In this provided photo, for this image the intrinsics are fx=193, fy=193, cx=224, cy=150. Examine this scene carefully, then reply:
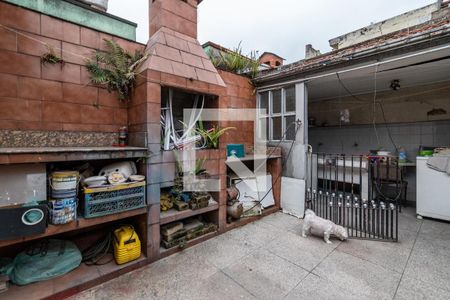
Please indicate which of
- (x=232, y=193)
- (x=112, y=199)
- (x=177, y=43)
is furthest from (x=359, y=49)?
(x=112, y=199)

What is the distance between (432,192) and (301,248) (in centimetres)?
280

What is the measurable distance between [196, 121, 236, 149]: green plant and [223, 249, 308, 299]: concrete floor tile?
1660mm

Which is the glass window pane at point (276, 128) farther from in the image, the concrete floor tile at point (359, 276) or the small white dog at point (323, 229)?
the concrete floor tile at point (359, 276)

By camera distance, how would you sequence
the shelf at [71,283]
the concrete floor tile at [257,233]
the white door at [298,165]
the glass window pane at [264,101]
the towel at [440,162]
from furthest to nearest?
the glass window pane at [264,101] → the white door at [298,165] → the towel at [440,162] → the concrete floor tile at [257,233] → the shelf at [71,283]

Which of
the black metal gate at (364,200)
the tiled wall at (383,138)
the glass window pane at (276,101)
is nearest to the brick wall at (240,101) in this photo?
the glass window pane at (276,101)

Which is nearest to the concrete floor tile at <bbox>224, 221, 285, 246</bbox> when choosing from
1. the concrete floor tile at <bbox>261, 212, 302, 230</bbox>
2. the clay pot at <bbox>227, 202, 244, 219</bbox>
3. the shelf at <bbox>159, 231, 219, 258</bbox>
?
the concrete floor tile at <bbox>261, 212, 302, 230</bbox>

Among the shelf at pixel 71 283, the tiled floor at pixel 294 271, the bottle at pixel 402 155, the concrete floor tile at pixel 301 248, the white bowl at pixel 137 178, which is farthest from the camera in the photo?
the bottle at pixel 402 155

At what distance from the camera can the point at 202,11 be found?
348 centimetres

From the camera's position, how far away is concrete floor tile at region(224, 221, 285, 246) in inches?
115

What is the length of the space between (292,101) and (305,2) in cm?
234

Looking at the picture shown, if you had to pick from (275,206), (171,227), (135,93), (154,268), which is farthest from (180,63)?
(275,206)

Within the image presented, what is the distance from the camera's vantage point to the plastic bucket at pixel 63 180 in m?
1.81

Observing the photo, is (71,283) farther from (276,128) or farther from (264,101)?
(264,101)

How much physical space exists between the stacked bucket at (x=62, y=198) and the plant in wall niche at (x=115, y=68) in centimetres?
128
